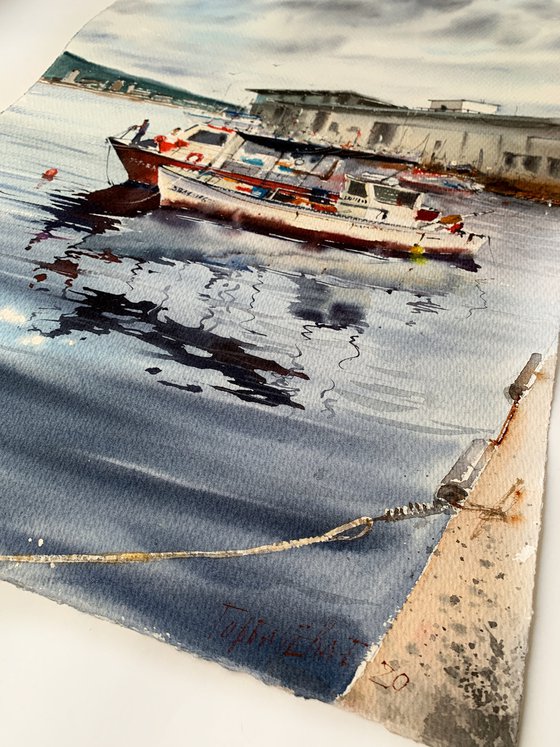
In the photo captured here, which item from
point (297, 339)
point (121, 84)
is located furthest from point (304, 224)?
point (121, 84)

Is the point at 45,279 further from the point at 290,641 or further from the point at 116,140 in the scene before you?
the point at 290,641

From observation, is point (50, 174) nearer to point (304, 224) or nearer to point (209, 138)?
point (209, 138)

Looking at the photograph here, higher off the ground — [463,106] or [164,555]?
[463,106]

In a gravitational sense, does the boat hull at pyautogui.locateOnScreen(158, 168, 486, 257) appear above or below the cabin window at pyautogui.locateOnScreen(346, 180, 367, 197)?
below

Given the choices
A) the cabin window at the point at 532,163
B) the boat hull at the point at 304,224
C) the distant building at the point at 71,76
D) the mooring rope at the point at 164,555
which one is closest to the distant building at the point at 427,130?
the cabin window at the point at 532,163

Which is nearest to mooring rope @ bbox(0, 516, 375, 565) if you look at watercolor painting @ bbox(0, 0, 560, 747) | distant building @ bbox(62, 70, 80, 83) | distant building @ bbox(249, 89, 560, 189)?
watercolor painting @ bbox(0, 0, 560, 747)
